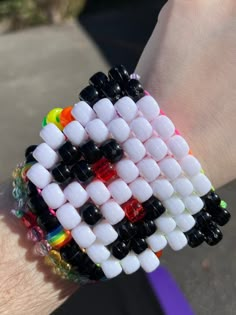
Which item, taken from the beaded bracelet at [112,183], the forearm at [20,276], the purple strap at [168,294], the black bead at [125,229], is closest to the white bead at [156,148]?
the beaded bracelet at [112,183]

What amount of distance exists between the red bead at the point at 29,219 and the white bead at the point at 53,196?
0.16 ft

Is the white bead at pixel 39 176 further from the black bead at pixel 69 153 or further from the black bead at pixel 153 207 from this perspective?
the black bead at pixel 153 207

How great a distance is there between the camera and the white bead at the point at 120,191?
0.68 meters

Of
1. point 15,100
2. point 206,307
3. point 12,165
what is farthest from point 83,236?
point 15,100

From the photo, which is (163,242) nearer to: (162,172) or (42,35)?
(162,172)

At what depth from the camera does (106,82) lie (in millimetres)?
708

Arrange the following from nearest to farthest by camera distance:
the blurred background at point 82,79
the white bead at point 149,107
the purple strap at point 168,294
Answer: the white bead at point 149,107 → the purple strap at point 168,294 → the blurred background at point 82,79

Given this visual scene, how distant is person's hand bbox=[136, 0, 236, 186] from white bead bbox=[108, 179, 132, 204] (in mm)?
138

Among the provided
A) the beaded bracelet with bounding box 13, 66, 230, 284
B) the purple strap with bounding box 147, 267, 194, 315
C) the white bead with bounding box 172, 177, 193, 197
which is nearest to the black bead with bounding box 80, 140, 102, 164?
the beaded bracelet with bounding box 13, 66, 230, 284

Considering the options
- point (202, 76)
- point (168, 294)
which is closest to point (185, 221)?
point (202, 76)

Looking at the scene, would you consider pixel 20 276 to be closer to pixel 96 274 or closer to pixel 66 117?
pixel 96 274

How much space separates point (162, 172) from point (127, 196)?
0.06m

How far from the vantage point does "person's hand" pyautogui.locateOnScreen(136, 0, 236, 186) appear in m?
0.76

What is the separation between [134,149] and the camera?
0.68 m
